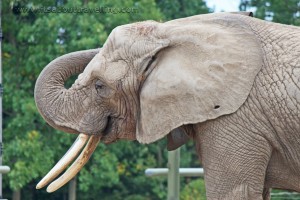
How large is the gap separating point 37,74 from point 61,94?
13.2 m

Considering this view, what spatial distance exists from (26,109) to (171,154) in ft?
35.0

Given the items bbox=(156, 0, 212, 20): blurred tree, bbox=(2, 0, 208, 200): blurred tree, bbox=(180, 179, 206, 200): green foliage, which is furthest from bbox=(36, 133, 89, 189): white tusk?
bbox=(156, 0, 212, 20): blurred tree

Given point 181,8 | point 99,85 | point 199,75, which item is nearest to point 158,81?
point 199,75

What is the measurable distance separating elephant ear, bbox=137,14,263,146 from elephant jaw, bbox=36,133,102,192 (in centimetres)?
48

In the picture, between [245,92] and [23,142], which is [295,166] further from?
[23,142]

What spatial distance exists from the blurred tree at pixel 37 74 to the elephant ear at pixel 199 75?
36.9 ft

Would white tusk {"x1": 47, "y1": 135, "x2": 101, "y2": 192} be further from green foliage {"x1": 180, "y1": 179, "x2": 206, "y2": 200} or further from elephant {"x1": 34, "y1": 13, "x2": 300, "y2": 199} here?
green foliage {"x1": 180, "y1": 179, "x2": 206, "y2": 200}

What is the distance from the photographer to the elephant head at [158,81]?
689cm

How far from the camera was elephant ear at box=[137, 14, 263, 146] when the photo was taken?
6859 millimetres

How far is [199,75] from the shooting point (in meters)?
6.94

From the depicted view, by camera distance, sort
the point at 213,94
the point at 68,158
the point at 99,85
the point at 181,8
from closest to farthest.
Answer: the point at 213,94 < the point at 99,85 < the point at 68,158 < the point at 181,8

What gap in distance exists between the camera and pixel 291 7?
65.1 feet

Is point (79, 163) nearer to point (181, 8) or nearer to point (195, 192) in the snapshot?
point (195, 192)

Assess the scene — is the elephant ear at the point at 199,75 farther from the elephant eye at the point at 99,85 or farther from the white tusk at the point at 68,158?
the white tusk at the point at 68,158
